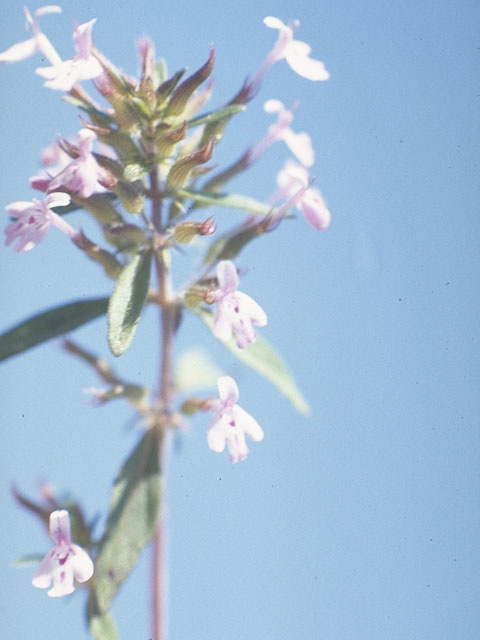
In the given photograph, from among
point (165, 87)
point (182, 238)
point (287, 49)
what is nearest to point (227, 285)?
point (182, 238)

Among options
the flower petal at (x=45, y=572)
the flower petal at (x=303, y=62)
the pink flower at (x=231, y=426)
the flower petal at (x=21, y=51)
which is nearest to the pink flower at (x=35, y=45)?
the flower petal at (x=21, y=51)

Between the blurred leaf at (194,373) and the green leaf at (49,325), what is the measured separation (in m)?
0.53

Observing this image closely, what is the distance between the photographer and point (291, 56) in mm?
2709

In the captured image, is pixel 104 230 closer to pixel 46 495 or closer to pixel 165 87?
pixel 165 87

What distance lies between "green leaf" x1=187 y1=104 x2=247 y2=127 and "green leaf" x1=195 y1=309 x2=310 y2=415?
599 mm

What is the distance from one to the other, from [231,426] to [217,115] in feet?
2.98

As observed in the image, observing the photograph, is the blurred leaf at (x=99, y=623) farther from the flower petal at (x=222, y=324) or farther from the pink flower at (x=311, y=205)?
the pink flower at (x=311, y=205)

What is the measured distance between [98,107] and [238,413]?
101 cm

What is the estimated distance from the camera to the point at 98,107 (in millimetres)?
2500

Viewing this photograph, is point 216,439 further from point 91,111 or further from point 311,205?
point 91,111

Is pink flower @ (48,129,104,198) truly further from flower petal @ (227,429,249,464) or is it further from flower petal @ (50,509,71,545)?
flower petal @ (50,509,71,545)

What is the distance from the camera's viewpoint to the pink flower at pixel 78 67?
2211 mm

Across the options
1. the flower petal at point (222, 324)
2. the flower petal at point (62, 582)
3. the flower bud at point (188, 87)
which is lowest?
the flower petal at point (62, 582)

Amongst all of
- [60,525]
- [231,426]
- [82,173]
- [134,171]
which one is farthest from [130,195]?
[60,525]
